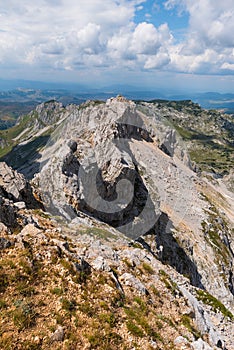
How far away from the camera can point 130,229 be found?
144 ft

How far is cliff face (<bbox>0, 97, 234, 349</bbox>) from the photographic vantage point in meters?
17.4

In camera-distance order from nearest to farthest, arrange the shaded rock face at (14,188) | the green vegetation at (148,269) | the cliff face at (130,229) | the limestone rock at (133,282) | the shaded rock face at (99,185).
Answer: the cliff face at (130,229) < the limestone rock at (133,282) < the green vegetation at (148,269) < the shaded rock face at (14,188) < the shaded rock face at (99,185)

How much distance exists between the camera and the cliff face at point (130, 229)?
17.4m

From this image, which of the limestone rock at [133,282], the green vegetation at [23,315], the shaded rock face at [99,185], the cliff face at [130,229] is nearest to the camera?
the green vegetation at [23,315]

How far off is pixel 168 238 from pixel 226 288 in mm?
13149

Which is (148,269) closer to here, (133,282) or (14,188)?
(133,282)

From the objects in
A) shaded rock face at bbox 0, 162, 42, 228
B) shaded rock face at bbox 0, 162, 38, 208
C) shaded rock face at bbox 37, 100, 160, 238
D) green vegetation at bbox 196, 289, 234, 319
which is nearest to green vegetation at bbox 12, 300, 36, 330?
shaded rock face at bbox 0, 162, 42, 228

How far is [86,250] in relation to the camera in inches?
849

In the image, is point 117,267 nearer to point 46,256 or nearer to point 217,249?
point 46,256

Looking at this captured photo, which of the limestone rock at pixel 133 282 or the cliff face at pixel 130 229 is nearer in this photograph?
the cliff face at pixel 130 229

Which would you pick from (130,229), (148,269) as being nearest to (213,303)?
(148,269)

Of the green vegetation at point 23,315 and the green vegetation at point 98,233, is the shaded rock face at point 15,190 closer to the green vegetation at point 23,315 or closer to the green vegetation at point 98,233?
the green vegetation at point 98,233

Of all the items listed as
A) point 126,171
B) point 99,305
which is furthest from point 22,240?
point 126,171

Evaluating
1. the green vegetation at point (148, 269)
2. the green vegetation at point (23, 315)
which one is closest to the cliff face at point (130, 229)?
the green vegetation at point (148, 269)
